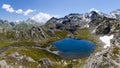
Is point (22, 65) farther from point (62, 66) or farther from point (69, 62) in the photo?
point (69, 62)

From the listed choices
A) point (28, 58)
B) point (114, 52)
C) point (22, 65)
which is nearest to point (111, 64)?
point (114, 52)

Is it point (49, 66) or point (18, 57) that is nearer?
point (18, 57)

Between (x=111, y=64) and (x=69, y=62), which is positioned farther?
(x=69, y=62)

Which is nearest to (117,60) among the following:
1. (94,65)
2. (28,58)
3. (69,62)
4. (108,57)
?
(108,57)

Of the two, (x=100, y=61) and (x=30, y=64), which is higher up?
(x=100, y=61)

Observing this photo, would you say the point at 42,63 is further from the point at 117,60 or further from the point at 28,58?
the point at 117,60

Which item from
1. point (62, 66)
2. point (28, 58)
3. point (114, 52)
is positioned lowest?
point (62, 66)

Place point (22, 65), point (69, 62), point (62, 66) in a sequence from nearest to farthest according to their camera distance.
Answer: point (22, 65) → point (62, 66) → point (69, 62)

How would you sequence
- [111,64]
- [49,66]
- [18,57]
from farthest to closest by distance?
1. [49,66]
2. [18,57]
3. [111,64]

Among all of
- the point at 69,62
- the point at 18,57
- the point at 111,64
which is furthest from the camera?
the point at 69,62

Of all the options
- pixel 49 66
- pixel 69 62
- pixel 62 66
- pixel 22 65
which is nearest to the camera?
pixel 22 65
